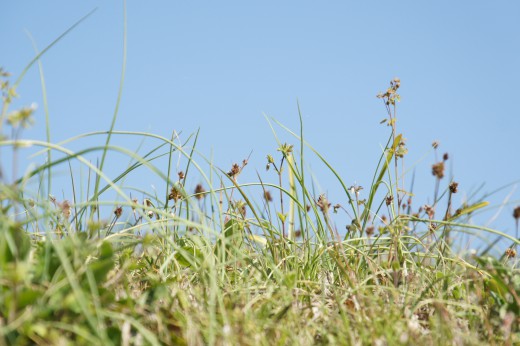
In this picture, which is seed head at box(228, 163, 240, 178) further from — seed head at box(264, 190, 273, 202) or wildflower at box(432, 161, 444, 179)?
wildflower at box(432, 161, 444, 179)

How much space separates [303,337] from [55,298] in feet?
2.01

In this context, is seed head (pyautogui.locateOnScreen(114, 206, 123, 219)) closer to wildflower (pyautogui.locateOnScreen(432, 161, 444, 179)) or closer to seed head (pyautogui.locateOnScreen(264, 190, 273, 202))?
seed head (pyautogui.locateOnScreen(264, 190, 273, 202))

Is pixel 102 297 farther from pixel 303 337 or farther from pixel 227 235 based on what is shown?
pixel 227 235

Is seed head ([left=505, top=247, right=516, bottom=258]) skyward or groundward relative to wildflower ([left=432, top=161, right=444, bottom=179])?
groundward

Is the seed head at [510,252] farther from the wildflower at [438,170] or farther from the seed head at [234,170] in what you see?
the seed head at [234,170]

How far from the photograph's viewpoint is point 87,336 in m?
1.24

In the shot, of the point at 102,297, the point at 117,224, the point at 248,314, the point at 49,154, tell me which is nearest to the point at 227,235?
the point at 117,224

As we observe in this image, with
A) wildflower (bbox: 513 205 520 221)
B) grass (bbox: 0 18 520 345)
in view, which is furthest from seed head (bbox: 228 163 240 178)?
wildflower (bbox: 513 205 520 221)

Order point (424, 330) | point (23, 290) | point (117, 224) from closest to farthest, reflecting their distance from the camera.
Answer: point (23, 290)
point (424, 330)
point (117, 224)

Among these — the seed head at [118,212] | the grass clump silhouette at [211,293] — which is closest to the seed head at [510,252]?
the grass clump silhouette at [211,293]

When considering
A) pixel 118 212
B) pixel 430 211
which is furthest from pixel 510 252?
pixel 118 212

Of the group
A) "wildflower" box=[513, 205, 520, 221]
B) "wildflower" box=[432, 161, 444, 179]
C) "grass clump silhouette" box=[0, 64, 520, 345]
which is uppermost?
"wildflower" box=[432, 161, 444, 179]

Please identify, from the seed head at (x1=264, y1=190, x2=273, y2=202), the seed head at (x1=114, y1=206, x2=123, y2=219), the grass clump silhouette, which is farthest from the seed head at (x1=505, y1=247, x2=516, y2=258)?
the seed head at (x1=114, y1=206, x2=123, y2=219)

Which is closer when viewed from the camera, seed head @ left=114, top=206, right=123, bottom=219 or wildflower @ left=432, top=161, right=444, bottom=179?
wildflower @ left=432, top=161, right=444, bottom=179
